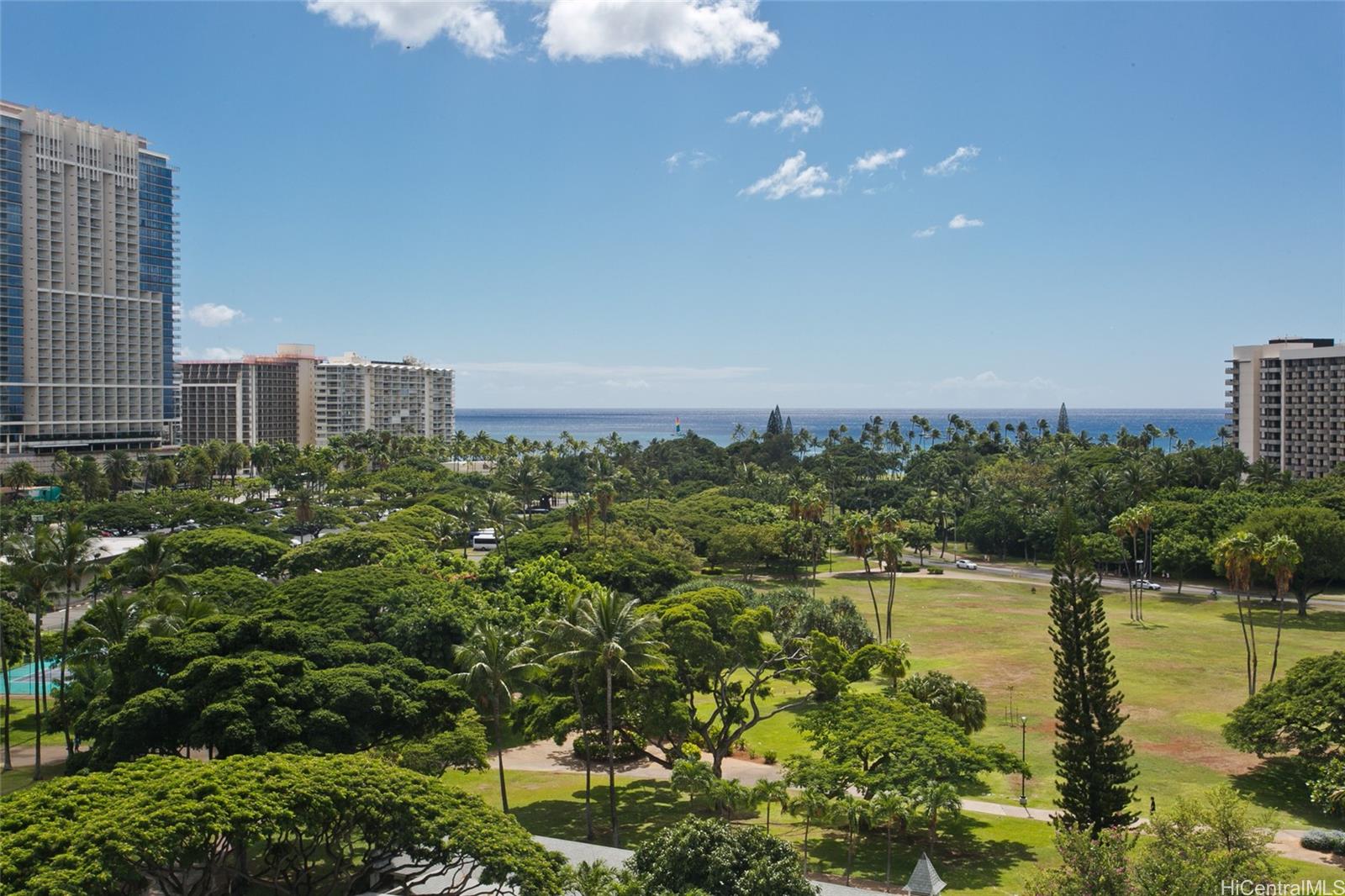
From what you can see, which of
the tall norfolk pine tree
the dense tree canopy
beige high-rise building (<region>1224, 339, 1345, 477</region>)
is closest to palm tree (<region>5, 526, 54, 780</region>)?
the dense tree canopy

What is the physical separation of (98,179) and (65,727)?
342 feet

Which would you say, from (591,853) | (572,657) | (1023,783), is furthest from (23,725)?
(1023,783)

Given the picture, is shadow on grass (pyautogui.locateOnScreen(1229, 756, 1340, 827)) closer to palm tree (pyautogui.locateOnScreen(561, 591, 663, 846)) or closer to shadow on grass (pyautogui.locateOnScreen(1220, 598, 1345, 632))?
palm tree (pyautogui.locateOnScreen(561, 591, 663, 846))

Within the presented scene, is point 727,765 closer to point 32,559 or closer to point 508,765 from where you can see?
point 508,765

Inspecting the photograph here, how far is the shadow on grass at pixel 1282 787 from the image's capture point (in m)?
30.3

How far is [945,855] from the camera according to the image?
91.0ft

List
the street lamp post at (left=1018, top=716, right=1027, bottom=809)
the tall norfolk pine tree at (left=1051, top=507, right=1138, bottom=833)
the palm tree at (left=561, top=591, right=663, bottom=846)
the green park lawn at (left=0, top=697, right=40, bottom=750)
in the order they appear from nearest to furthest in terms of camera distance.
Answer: the tall norfolk pine tree at (left=1051, top=507, right=1138, bottom=833) → the palm tree at (left=561, top=591, right=663, bottom=846) → the street lamp post at (left=1018, top=716, right=1027, bottom=809) → the green park lawn at (left=0, top=697, right=40, bottom=750)

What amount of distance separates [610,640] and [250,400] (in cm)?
15959

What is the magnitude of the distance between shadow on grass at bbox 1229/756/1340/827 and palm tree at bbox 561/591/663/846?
817 inches

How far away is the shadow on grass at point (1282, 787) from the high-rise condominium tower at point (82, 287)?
4738 inches

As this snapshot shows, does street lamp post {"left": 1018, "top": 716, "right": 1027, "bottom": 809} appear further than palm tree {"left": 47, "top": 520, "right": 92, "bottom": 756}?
No

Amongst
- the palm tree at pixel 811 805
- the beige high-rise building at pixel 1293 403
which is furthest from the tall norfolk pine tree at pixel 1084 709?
the beige high-rise building at pixel 1293 403

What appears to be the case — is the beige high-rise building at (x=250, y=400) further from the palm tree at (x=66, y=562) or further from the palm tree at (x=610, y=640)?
the palm tree at (x=610, y=640)

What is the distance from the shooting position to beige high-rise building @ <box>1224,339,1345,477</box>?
325 ft
